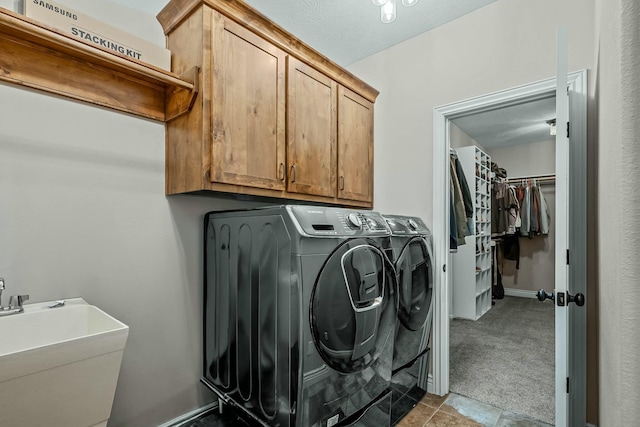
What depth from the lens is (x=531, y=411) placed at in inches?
79.0

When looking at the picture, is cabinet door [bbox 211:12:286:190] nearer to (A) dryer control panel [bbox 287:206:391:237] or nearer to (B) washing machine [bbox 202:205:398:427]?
(B) washing machine [bbox 202:205:398:427]

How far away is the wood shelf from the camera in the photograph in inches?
46.8

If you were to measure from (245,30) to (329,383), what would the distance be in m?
1.77

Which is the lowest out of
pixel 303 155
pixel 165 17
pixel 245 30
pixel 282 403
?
pixel 282 403

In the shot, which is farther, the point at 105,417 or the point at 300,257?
Result: the point at 300,257

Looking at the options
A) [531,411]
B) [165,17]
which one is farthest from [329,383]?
[165,17]

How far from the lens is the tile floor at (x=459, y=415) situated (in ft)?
6.19

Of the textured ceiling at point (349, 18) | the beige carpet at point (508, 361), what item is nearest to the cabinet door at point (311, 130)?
the textured ceiling at point (349, 18)

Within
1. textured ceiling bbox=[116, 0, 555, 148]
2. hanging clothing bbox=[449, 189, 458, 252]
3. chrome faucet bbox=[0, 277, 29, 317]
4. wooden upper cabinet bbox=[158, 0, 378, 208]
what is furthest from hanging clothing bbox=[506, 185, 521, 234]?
chrome faucet bbox=[0, 277, 29, 317]

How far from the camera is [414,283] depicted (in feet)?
6.66

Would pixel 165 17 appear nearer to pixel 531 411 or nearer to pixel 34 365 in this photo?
pixel 34 365

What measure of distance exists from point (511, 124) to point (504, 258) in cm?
235

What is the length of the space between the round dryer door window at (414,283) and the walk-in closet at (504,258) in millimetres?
644

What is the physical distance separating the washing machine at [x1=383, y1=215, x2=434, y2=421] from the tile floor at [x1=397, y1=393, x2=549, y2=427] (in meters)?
0.08
